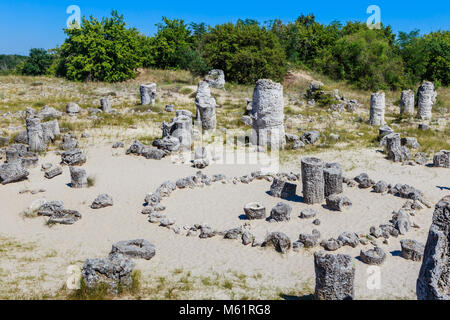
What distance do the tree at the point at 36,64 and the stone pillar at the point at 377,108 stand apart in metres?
39.0

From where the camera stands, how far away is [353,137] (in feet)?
64.1

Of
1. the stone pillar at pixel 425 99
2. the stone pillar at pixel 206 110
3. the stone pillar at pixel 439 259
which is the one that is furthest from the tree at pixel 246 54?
the stone pillar at pixel 439 259

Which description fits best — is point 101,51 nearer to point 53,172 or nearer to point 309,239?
point 53,172

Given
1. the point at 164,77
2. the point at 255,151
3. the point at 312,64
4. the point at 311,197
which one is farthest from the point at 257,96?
the point at 312,64

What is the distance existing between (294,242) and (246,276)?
1.80m

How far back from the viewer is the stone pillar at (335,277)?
6828 mm

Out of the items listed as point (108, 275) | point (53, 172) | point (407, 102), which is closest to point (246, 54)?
point (407, 102)

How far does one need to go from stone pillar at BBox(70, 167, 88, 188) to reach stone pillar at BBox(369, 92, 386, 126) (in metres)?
16.1

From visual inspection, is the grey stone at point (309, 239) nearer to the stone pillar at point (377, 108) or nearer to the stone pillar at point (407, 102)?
the stone pillar at point (377, 108)

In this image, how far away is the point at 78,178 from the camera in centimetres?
1316

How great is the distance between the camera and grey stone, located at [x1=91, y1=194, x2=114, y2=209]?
11.8 m

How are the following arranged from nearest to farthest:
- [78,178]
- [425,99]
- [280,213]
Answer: [280,213] → [78,178] → [425,99]

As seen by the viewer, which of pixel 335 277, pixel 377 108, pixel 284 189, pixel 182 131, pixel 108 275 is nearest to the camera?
pixel 335 277

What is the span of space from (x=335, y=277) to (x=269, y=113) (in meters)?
11.5
